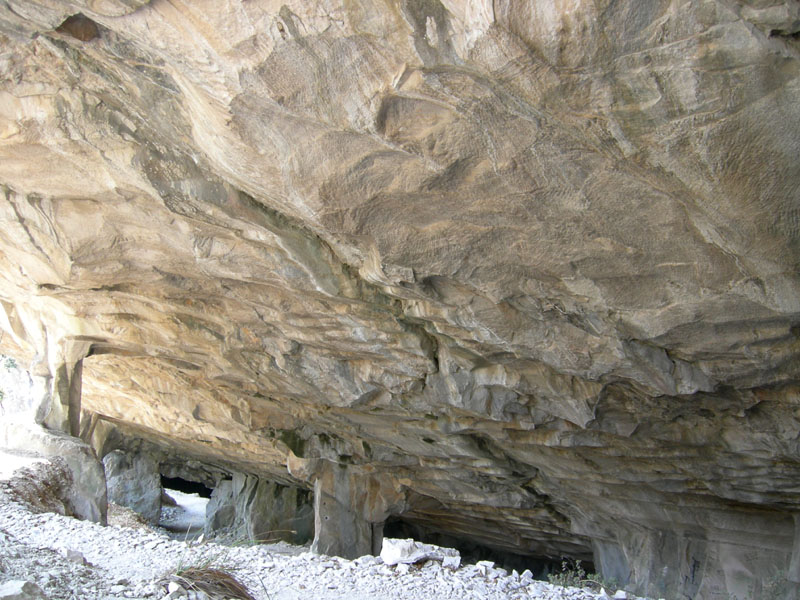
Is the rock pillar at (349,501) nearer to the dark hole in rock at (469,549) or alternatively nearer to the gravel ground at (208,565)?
the dark hole in rock at (469,549)

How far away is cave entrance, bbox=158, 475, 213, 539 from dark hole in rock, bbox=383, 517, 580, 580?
21.0ft

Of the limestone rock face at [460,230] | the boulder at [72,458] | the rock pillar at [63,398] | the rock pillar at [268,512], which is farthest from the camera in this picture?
the rock pillar at [268,512]

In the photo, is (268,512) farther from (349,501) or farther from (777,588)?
(777,588)

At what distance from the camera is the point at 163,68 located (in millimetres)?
3705

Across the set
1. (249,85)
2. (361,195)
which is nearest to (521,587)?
(361,195)

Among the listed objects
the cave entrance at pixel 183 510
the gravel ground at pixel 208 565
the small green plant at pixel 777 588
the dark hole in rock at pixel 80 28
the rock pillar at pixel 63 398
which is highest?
the dark hole in rock at pixel 80 28

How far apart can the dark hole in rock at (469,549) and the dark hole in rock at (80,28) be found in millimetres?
13474

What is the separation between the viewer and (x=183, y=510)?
78.8 ft

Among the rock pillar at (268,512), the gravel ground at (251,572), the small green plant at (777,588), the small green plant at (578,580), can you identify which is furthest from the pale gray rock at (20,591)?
the rock pillar at (268,512)

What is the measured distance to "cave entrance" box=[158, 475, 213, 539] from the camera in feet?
66.5

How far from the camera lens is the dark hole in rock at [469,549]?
1575cm

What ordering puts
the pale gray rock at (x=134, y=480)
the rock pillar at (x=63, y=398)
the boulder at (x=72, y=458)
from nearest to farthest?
the boulder at (x=72, y=458), the rock pillar at (x=63, y=398), the pale gray rock at (x=134, y=480)

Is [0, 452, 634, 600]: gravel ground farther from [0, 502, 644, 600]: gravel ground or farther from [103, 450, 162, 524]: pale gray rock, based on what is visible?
[103, 450, 162, 524]: pale gray rock

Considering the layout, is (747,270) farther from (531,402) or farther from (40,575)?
(40,575)
